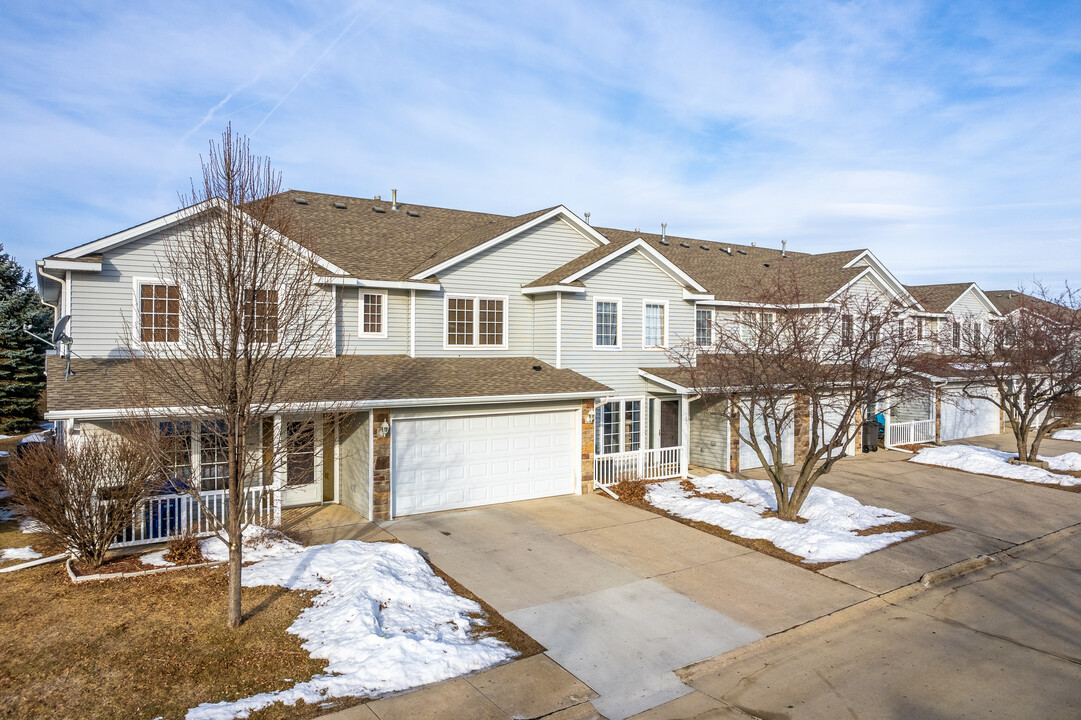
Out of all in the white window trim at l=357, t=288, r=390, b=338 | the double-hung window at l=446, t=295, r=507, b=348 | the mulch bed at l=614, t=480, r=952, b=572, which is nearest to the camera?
the mulch bed at l=614, t=480, r=952, b=572

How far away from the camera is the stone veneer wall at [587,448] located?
16.1m

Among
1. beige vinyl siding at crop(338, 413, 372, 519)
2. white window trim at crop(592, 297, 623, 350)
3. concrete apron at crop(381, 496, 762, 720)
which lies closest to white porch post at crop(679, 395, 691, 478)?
white window trim at crop(592, 297, 623, 350)

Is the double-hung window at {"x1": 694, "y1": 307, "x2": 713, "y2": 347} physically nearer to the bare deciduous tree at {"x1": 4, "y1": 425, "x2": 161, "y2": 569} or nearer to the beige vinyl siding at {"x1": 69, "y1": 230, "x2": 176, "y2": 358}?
the beige vinyl siding at {"x1": 69, "y1": 230, "x2": 176, "y2": 358}

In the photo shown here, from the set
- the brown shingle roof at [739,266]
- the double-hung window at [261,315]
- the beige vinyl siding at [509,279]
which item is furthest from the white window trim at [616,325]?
the double-hung window at [261,315]

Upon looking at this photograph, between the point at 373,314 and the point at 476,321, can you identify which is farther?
the point at 476,321

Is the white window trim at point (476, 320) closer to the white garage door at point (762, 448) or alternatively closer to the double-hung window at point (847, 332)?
the white garage door at point (762, 448)

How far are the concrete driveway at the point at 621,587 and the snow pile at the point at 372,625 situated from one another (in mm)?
775

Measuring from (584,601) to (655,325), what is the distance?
1059 cm

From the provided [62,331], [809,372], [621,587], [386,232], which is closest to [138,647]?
[621,587]

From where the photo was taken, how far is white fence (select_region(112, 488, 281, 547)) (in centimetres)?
1130

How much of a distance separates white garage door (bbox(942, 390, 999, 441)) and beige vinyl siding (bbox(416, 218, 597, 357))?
17428mm

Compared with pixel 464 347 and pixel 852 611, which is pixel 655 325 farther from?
pixel 852 611

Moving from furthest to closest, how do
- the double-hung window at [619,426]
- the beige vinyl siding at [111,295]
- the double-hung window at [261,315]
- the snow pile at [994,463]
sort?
the snow pile at [994,463]
the double-hung window at [619,426]
the beige vinyl siding at [111,295]
the double-hung window at [261,315]

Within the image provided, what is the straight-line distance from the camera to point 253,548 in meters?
11.0
